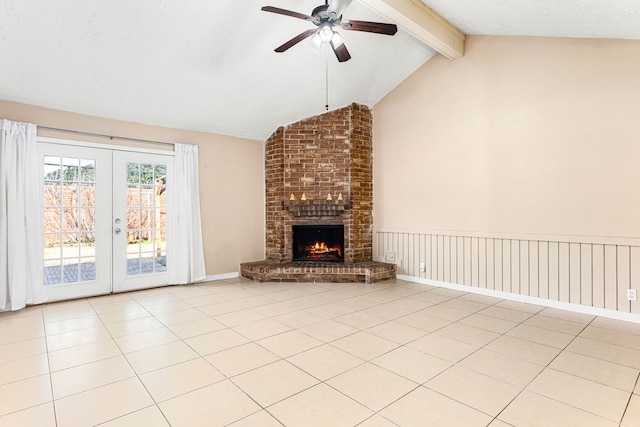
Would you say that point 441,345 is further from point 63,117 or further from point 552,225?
point 63,117

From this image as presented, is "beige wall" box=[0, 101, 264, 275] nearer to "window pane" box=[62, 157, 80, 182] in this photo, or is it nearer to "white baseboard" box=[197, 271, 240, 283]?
"white baseboard" box=[197, 271, 240, 283]

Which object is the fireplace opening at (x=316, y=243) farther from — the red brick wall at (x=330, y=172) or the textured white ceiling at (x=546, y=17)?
the textured white ceiling at (x=546, y=17)

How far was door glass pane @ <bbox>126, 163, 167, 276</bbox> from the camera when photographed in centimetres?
489

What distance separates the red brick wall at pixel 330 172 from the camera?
5.73 metres

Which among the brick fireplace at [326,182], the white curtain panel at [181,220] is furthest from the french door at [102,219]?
the brick fireplace at [326,182]

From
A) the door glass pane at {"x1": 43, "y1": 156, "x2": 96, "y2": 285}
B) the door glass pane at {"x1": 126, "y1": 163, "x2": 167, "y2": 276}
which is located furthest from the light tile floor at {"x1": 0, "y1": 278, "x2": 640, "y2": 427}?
the door glass pane at {"x1": 126, "y1": 163, "x2": 167, "y2": 276}

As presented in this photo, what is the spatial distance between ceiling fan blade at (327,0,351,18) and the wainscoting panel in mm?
3374

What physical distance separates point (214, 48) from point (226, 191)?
99.2 inches

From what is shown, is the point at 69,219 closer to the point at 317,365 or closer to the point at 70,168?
the point at 70,168

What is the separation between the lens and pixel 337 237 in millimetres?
5891

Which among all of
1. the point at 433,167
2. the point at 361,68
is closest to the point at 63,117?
the point at 361,68

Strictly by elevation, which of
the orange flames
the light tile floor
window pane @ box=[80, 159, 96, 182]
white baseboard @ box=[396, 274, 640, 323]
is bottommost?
the light tile floor

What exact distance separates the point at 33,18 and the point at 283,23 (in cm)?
236

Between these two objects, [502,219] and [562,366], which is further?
[502,219]
